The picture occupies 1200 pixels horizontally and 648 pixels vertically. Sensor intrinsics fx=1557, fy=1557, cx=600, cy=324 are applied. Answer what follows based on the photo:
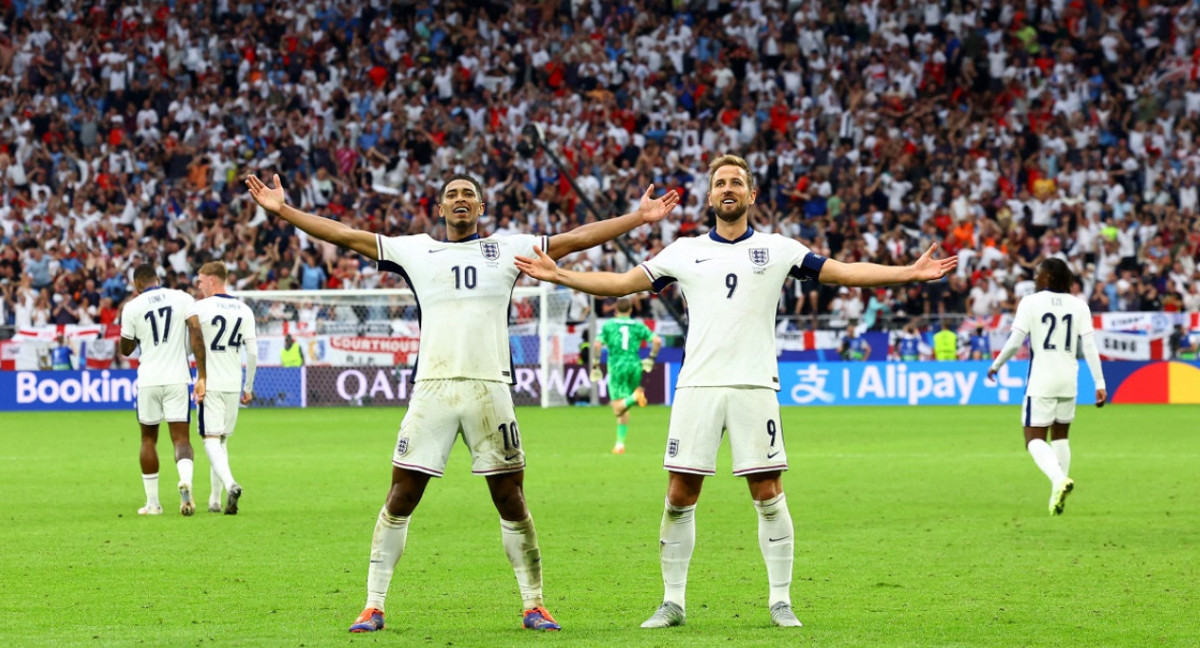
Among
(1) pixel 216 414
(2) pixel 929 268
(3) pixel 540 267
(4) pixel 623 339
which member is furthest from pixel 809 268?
(4) pixel 623 339

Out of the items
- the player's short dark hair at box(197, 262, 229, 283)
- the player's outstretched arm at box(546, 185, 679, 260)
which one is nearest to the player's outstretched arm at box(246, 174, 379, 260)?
the player's outstretched arm at box(546, 185, 679, 260)

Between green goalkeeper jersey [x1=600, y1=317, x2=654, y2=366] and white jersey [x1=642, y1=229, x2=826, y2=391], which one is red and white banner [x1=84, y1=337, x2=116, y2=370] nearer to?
green goalkeeper jersey [x1=600, y1=317, x2=654, y2=366]

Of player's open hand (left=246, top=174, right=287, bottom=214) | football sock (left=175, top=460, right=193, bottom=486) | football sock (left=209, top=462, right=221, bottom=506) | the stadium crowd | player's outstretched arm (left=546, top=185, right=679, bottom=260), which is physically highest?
the stadium crowd

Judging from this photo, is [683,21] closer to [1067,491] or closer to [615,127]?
[615,127]

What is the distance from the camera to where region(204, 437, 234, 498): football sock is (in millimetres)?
13516

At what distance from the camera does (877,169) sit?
115 ft

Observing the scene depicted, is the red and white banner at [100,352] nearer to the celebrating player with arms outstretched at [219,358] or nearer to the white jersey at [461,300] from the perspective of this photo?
the celebrating player with arms outstretched at [219,358]

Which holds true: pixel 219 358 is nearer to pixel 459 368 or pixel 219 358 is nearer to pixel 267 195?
pixel 267 195

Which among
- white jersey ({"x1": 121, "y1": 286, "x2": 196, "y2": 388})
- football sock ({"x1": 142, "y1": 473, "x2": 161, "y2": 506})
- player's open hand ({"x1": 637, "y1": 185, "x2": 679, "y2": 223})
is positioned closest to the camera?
player's open hand ({"x1": 637, "y1": 185, "x2": 679, "y2": 223})

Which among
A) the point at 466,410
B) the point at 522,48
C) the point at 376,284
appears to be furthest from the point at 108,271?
the point at 466,410

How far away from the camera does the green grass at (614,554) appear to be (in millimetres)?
7590

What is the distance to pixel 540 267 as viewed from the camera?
7.46 metres

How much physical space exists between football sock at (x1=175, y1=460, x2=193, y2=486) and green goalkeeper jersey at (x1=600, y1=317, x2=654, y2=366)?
333 inches

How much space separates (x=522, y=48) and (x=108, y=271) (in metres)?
12.1
